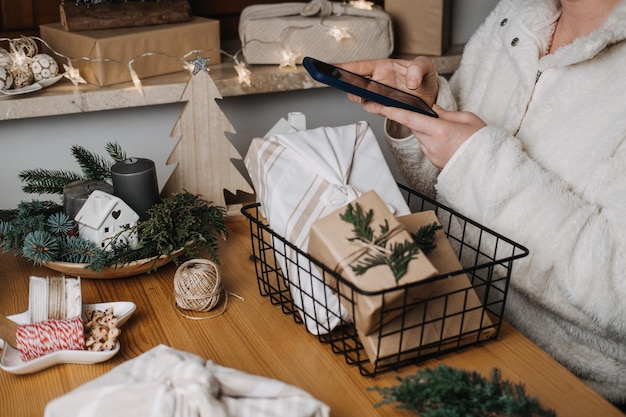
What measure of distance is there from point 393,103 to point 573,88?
38 centimetres

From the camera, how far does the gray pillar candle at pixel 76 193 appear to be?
112cm

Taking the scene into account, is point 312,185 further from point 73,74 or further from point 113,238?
point 73,74

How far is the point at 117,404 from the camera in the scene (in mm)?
684

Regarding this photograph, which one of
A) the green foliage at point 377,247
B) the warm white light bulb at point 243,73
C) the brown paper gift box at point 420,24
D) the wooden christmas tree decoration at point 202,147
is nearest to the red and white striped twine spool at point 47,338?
the green foliage at point 377,247

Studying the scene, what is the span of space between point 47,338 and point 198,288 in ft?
0.74

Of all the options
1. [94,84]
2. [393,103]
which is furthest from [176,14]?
[393,103]

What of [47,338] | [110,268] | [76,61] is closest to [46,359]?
A: [47,338]

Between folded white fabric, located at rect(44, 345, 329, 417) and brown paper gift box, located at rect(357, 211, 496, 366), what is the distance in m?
0.15

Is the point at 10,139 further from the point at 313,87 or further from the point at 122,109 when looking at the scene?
the point at 313,87

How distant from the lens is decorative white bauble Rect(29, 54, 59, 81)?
1422 millimetres

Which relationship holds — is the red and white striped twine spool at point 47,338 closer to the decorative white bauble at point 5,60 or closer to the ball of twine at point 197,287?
the ball of twine at point 197,287

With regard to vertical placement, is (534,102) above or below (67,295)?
above

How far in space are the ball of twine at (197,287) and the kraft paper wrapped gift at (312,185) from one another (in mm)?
110

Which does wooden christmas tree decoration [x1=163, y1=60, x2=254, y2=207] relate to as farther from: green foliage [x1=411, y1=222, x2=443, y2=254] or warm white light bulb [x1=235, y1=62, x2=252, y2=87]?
green foliage [x1=411, y1=222, x2=443, y2=254]
